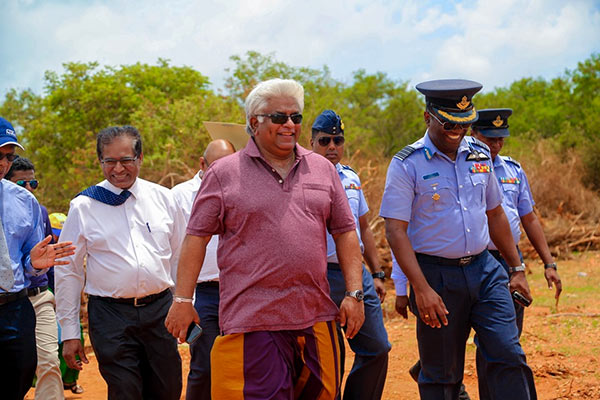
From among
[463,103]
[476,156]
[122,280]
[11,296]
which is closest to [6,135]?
[11,296]

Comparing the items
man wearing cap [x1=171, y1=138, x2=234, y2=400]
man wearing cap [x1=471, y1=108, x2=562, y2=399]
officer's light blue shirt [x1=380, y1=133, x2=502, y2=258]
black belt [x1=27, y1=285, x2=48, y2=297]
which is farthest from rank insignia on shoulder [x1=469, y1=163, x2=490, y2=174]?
black belt [x1=27, y1=285, x2=48, y2=297]

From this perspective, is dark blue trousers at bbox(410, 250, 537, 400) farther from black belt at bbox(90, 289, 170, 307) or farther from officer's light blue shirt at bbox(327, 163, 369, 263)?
black belt at bbox(90, 289, 170, 307)

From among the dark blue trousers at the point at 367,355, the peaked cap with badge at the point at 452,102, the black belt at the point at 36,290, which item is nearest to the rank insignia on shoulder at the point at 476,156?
the peaked cap with badge at the point at 452,102

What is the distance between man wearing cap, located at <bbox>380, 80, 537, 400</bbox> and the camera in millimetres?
4691

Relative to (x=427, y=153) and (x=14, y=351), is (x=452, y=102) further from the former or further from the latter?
(x=14, y=351)

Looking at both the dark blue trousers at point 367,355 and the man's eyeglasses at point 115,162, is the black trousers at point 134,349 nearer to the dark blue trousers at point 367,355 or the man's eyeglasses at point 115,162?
the man's eyeglasses at point 115,162

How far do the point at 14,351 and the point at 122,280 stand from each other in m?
0.77

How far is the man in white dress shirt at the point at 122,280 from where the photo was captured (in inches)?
191

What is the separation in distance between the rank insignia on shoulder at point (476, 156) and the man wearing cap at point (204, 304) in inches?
71.9

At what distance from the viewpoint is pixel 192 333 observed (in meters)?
3.69

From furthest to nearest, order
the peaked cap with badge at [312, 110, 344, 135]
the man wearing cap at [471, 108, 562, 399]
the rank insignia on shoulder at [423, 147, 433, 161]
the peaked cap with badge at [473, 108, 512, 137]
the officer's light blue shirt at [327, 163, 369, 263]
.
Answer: the peaked cap with badge at [473, 108, 512, 137], the man wearing cap at [471, 108, 562, 399], the peaked cap with badge at [312, 110, 344, 135], the officer's light blue shirt at [327, 163, 369, 263], the rank insignia on shoulder at [423, 147, 433, 161]

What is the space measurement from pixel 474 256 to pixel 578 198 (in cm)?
1619

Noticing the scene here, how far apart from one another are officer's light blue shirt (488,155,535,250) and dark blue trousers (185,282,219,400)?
263cm

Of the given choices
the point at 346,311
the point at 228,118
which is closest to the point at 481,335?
the point at 346,311
